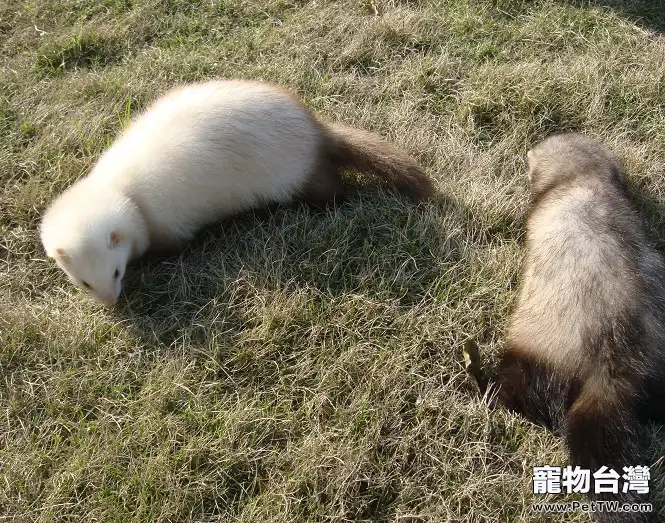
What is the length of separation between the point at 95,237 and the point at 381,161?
2042 mm

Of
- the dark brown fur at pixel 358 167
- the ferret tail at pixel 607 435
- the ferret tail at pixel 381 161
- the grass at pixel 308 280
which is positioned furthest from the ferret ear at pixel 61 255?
the ferret tail at pixel 607 435

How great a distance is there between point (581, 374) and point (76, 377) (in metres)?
2.94

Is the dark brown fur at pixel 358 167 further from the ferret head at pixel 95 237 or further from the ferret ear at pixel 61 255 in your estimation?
the ferret ear at pixel 61 255

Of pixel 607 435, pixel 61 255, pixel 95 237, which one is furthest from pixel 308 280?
pixel 607 435

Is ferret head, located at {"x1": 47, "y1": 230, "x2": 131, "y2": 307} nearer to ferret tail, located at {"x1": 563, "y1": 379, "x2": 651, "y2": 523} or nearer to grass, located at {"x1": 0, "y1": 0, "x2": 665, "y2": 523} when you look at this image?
grass, located at {"x1": 0, "y1": 0, "x2": 665, "y2": 523}

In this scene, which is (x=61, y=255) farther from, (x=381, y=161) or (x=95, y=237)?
(x=381, y=161)

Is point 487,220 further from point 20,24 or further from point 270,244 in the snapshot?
point 20,24

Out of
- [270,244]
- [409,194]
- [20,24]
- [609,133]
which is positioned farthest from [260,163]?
[20,24]

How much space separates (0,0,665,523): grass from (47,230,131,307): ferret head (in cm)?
19

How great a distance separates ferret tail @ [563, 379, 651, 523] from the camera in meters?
2.87

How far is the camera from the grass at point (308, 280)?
322 centimetres

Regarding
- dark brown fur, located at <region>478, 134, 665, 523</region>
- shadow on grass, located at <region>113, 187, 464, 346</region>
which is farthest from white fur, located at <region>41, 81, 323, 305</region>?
dark brown fur, located at <region>478, 134, 665, 523</region>

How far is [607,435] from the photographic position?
9.76ft

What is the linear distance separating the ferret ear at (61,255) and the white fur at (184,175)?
0.08ft
